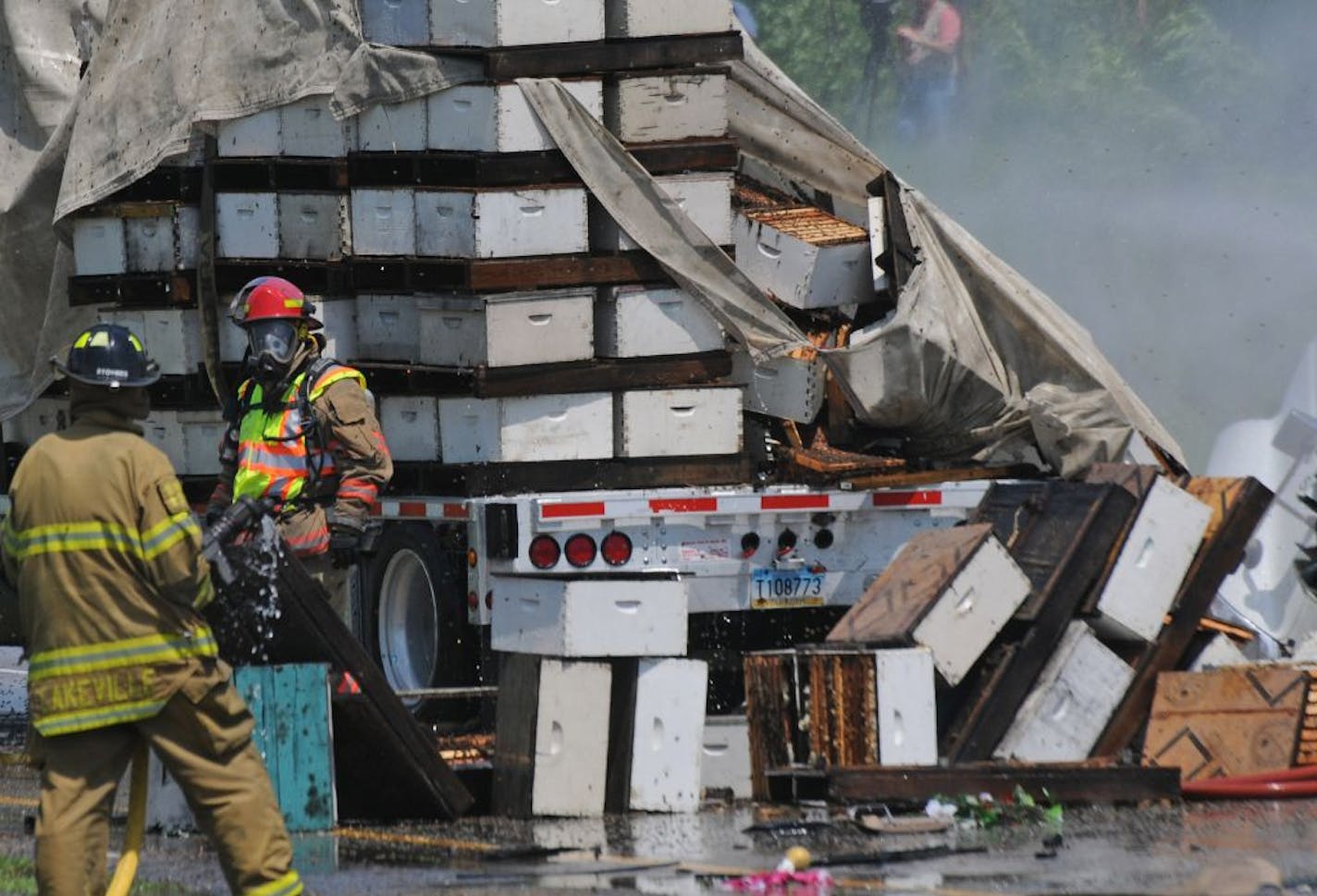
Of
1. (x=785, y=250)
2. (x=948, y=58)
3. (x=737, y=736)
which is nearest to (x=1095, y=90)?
(x=948, y=58)

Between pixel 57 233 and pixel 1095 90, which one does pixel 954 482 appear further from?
pixel 1095 90

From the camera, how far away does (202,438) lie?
10.9 meters

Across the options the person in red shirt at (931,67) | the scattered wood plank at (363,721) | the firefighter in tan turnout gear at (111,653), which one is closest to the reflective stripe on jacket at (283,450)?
the scattered wood plank at (363,721)

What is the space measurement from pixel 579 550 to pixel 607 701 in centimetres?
126

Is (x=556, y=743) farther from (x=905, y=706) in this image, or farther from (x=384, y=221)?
(x=384, y=221)

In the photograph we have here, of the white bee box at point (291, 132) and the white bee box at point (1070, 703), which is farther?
the white bee box at point (291, 132)

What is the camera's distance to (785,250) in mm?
10695

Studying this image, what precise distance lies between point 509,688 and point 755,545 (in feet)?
5.30

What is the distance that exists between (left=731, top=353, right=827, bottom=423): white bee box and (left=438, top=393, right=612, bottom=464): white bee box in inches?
29.5

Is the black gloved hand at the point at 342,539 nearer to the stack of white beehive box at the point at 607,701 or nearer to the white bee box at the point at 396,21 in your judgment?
the stack of white beehive box at the point at 607,701

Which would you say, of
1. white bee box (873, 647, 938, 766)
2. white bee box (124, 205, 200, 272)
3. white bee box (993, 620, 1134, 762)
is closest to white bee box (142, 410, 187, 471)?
white bee box (124, 205, 200, 272)

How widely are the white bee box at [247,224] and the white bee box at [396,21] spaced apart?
3.03ft

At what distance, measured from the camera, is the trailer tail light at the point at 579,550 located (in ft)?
32.3

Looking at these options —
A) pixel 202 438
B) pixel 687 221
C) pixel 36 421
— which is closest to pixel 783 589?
pixel 687 221
